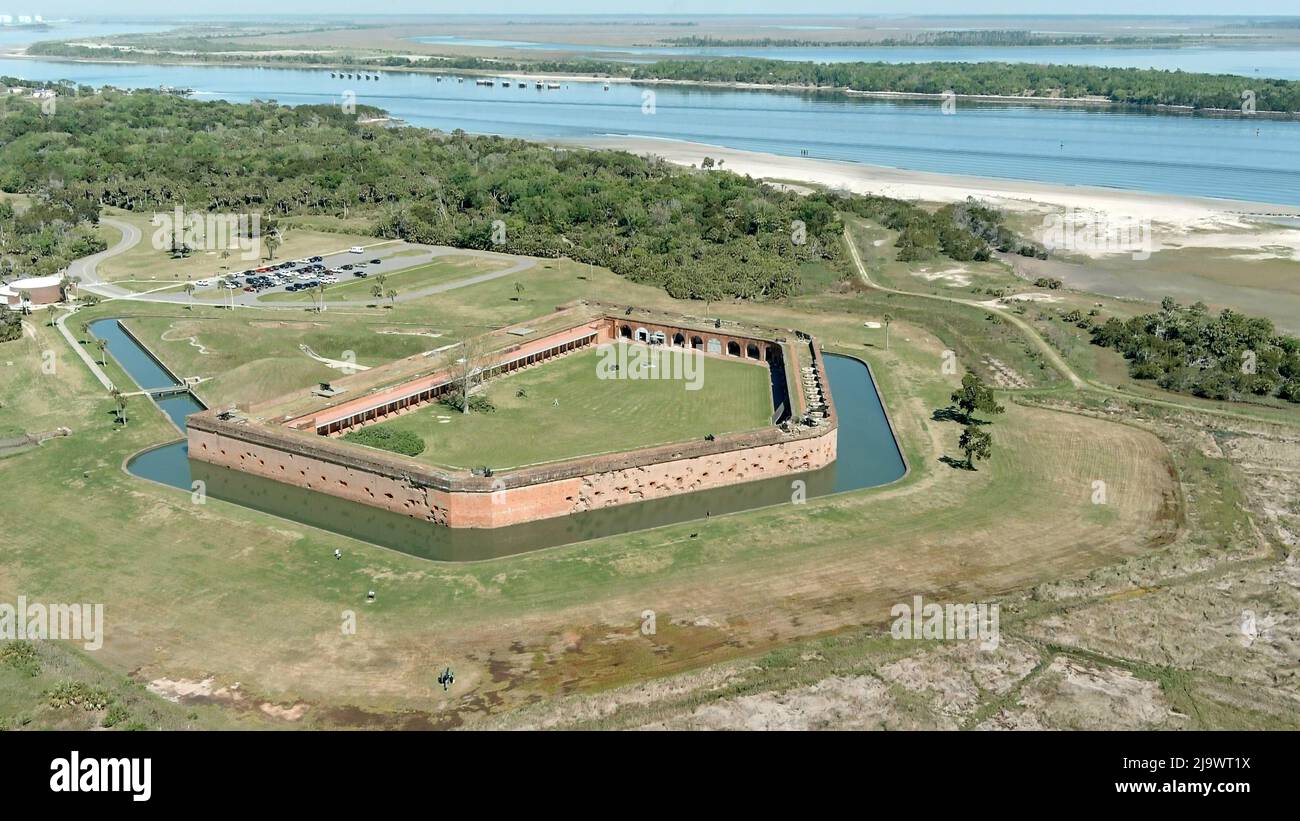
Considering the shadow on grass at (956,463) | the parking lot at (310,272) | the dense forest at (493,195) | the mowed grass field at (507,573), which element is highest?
the dense forest at (493,195)

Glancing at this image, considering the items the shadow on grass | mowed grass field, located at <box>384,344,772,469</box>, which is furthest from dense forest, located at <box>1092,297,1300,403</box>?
mowed grass field, located at <box>384,344,772,469</box>

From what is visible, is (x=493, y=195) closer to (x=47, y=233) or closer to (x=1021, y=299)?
(x=47, y=233)

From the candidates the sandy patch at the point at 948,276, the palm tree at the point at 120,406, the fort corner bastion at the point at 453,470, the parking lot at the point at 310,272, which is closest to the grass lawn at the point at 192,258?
the parking lot at the point at 310,272

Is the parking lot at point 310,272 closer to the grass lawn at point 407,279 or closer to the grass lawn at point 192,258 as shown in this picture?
the grass lawn at point 407,279

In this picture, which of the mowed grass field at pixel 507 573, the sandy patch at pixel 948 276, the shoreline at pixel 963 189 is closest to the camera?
the mowed grass field at pixel 507 573

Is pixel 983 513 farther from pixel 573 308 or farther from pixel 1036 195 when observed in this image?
pixel 1036 195
